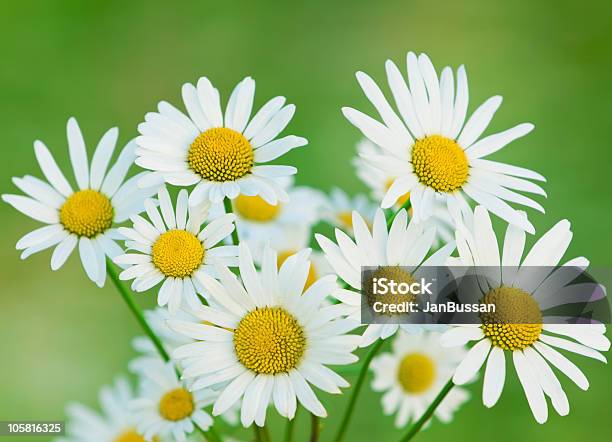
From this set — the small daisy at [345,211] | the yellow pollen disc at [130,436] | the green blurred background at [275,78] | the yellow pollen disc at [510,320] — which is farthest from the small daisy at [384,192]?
the green blurred background at [275,78]

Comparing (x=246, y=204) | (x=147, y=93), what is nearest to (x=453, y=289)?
(x=246, y=204)

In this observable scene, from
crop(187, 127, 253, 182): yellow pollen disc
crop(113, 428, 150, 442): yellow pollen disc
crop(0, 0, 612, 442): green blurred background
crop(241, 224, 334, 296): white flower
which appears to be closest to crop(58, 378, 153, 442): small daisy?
crop(113, 428, 150, 442): yellow pollen disc

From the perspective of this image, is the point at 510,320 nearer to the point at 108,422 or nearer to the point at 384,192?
the point at 384,192

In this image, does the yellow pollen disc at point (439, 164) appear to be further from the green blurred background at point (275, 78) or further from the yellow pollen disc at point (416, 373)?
the green blurred background at point (275, 78)

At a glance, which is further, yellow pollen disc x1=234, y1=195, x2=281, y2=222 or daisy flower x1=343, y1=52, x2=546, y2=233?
yellow pollen disc x1=234, y1=195, x2=281, y2=222

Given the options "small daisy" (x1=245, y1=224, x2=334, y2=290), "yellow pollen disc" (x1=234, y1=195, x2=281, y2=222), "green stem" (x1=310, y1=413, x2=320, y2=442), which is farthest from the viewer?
"yellow pollen disc" (x1=234, y1=195, x2=281, y2=222)

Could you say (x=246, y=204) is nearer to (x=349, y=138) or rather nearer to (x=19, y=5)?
(x=349, y=138)

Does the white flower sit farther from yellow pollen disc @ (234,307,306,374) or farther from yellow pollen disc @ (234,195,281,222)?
yellow pollen disc @ (234,307,306,374)
